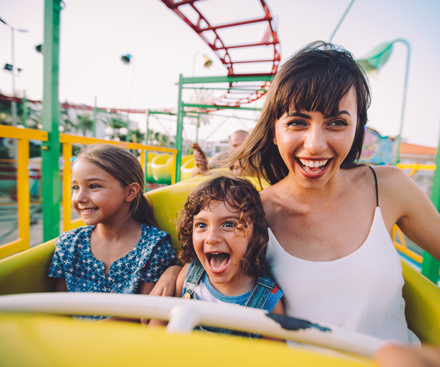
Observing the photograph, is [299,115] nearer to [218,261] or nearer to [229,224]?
[229,224]

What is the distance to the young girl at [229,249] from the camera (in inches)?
33.7

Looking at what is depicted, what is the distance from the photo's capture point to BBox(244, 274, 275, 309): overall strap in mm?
836

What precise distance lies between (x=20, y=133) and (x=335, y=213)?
4.60 ft

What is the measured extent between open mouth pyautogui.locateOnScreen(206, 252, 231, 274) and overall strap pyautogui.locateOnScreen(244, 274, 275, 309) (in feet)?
0.43

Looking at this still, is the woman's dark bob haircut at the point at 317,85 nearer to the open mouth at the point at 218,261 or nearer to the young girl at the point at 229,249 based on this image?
the young girl at the point at 229,249

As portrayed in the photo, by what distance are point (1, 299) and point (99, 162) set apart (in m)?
0.80

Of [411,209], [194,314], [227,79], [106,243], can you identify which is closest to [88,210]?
[106,243]

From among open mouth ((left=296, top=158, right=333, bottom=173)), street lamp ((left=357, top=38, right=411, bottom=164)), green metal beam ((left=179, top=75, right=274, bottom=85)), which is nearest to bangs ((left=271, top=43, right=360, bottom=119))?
open mouth ((left=296, top=158, right=333, bottom=173))

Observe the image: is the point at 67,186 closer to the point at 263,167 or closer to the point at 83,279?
the point at 83,279

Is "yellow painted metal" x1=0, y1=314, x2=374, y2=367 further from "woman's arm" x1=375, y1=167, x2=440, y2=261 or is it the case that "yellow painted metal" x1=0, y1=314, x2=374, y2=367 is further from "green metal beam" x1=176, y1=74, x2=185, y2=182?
"green metal beam" x1=176, y1=74, x2=185, y2=182

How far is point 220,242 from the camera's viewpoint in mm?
854

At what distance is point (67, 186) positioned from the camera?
1.82 metres

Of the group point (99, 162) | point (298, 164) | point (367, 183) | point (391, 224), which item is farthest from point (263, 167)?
point (99, 162)

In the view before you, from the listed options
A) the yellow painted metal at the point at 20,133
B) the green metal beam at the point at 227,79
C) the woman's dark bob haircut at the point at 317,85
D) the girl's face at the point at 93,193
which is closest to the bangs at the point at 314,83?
the woman's dark bob haircut at the point at 317,85
